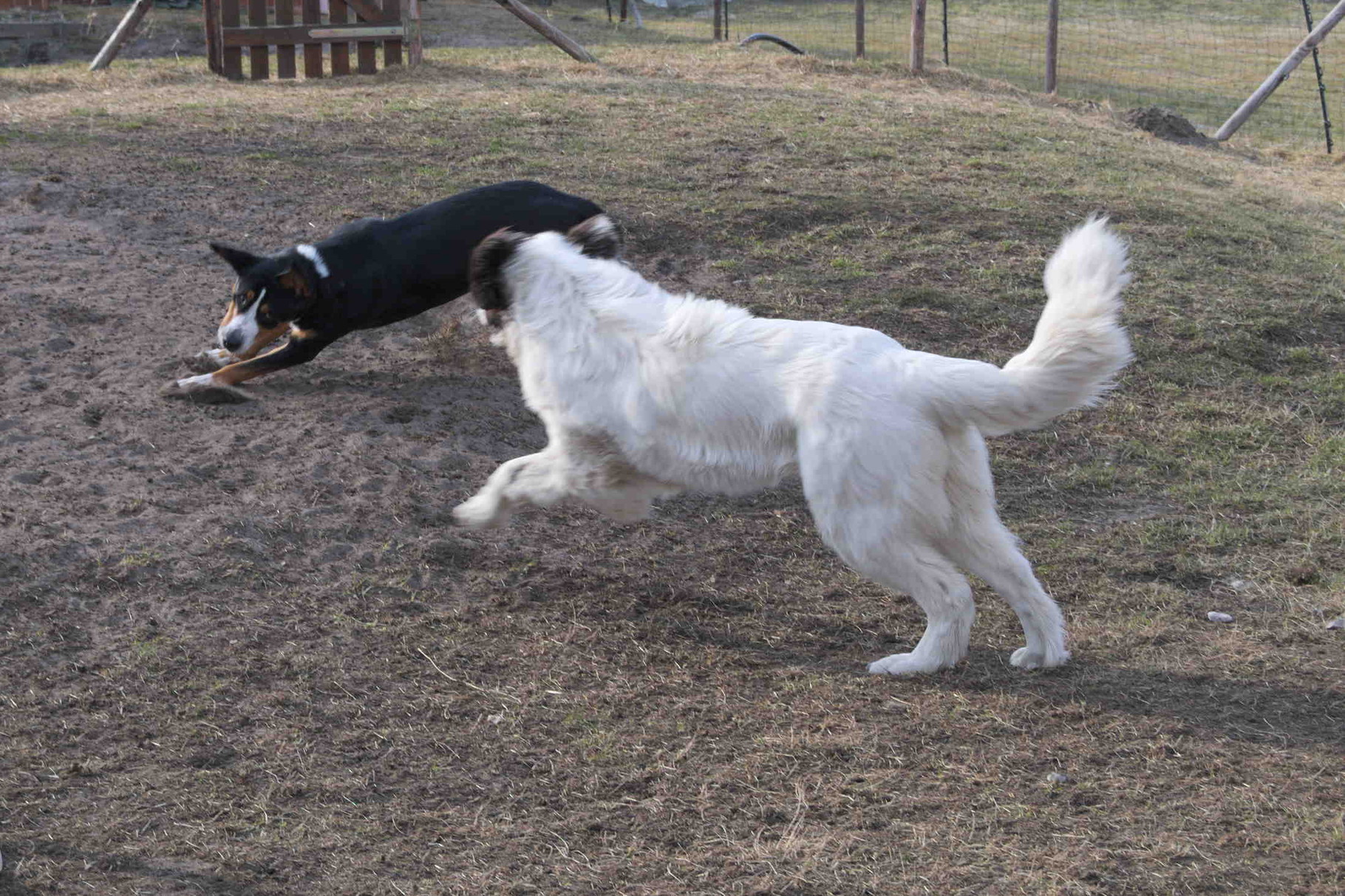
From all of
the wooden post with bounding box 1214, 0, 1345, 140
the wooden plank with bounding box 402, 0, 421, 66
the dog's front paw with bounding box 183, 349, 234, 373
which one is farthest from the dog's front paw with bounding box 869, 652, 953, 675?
the wooden post with bounding box 1214, 0, 1345, 140

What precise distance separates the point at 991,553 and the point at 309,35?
396 inches

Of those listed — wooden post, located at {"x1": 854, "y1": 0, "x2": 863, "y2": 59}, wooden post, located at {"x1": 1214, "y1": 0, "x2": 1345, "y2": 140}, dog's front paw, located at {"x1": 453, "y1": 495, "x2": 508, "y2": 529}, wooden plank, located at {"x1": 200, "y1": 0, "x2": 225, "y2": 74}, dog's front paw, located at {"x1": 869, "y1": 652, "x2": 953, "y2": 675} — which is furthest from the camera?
wooden post, located at {"x1": 854, "y1": 0, "x2": 863, "y2": 59}

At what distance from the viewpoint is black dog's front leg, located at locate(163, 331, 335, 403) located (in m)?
5.76

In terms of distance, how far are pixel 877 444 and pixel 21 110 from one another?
29.5 ft

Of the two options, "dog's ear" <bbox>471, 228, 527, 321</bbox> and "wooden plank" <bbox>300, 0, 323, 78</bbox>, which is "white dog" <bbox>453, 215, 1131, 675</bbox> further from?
"wooden plank" <bbox>300, 0, 323, 78</bbox>

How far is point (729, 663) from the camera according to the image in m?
4.20

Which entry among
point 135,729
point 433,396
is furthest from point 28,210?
point 135,729

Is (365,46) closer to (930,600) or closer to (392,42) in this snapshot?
(392,42)

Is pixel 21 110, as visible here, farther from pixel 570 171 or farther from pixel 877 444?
pixel 877 444

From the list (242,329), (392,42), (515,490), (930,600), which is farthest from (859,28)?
(930,600)

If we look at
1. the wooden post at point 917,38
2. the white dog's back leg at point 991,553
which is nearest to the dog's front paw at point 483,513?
the white dog's back leg at point 991,553

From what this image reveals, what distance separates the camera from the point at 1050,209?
8625mm

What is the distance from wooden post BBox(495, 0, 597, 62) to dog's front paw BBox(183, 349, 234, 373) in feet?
24.6

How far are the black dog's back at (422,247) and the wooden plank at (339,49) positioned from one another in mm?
6612
